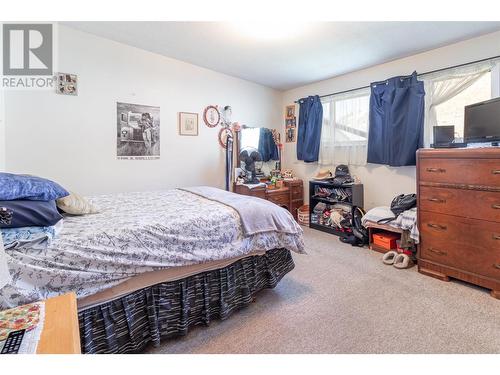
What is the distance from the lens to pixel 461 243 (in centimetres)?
231

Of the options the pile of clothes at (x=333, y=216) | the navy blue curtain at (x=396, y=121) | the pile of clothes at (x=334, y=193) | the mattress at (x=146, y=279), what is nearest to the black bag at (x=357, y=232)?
the pile of clothes at (x=333, y=216)

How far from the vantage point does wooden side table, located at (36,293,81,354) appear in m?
0.79

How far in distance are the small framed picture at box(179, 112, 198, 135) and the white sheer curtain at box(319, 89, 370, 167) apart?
2083 mm

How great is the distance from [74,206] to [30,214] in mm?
485

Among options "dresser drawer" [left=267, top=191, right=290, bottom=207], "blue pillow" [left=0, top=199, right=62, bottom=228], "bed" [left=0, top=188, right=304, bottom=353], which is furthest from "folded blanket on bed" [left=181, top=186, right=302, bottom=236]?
"dresser drawer" [left=267, top=191, right=290, bottom=207]

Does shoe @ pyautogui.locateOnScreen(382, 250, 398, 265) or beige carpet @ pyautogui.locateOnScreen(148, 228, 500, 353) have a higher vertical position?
shoe @ pyautogui.locateOnScreen(382, 250, 398, 265)

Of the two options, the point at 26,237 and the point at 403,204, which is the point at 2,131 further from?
the point at 403,204

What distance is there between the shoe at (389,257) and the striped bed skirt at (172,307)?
1.39 meters

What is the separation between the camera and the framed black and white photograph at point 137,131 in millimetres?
3160

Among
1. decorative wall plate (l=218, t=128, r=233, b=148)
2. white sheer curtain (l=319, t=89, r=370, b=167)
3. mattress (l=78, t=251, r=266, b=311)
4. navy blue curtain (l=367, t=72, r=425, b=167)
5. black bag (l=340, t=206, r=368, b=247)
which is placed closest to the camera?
mattress (l=78, t=251, r=266, b=311)

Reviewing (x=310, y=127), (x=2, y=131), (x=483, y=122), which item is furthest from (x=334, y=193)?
(x=2, y=131)

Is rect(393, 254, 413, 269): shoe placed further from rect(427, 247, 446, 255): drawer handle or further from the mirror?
the mirror

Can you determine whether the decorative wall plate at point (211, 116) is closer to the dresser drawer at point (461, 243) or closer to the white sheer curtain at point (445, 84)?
the white sheer curtain at point (445, 84)
